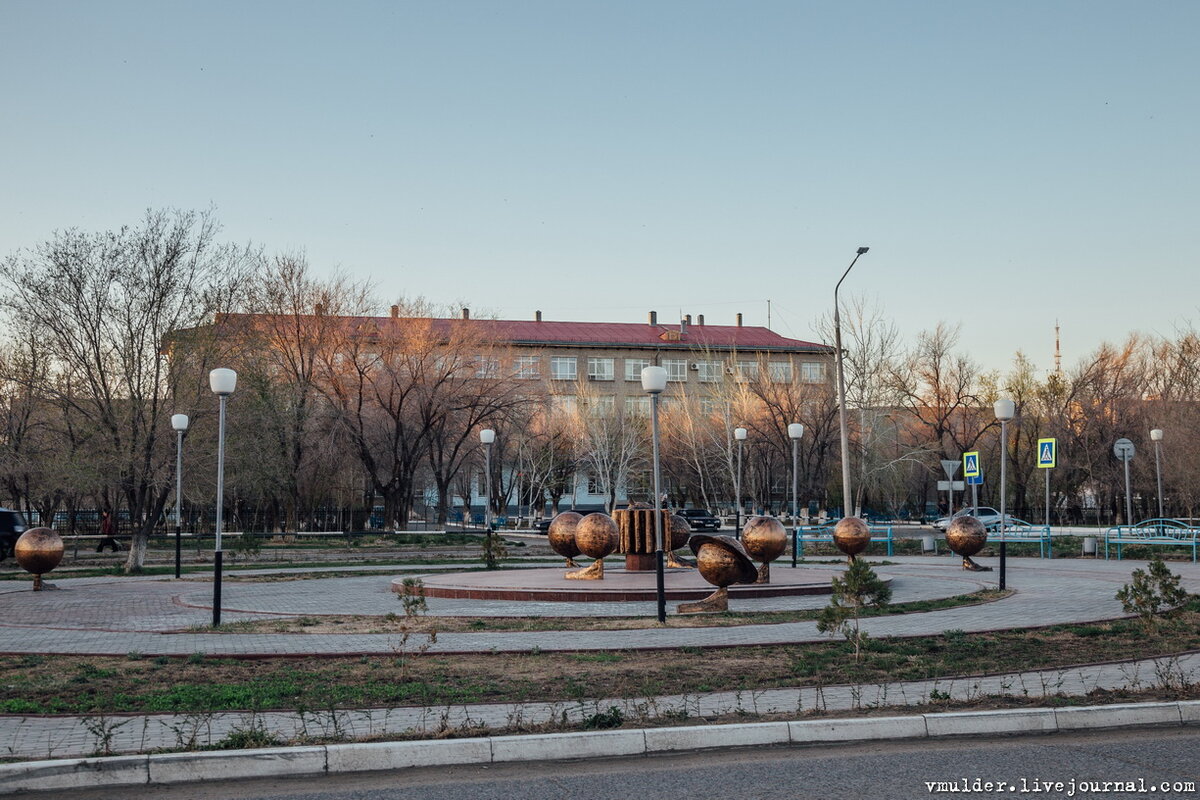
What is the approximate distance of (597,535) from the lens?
762 inches

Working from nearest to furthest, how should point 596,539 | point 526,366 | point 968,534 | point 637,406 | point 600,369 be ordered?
1. point 596,539
2. point 968,534
3. point 526,366
4. point 637,406
5. point 600,369

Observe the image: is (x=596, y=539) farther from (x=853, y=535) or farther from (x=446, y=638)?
(x=853, y=535)

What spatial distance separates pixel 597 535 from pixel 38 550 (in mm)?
10940

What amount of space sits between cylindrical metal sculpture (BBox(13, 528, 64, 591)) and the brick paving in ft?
1.84

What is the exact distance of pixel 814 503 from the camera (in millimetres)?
57969

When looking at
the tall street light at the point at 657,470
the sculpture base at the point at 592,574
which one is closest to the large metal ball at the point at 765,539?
the sculpture base at the point at 592,574

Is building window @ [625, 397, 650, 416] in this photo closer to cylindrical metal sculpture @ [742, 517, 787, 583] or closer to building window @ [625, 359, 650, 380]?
building window @ [625, 359, 650, 380]

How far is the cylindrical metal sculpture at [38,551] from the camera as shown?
21.0 m

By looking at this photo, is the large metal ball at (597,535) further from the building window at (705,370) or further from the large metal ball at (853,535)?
the building window at (705,370)

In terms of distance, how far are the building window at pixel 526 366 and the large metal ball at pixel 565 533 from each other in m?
31.9

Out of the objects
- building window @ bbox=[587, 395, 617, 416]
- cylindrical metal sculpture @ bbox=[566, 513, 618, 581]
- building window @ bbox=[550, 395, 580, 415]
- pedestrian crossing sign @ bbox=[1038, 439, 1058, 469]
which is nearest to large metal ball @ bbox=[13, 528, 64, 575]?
cylindrical metal sculpture @ bbox=[566, 513, 618, 581]

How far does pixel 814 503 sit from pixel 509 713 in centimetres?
5166

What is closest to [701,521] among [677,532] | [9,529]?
[9,529]

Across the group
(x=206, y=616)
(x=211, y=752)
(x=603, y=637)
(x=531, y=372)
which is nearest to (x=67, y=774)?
(x=211, y=752)
